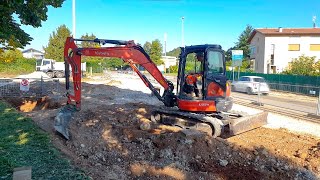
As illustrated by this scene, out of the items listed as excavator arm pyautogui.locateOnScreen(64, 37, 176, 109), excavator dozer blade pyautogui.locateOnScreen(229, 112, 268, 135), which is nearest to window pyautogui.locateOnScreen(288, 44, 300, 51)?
excavator dozer blade pyautogui.locateOnScreen(229, 112, 268, 135)

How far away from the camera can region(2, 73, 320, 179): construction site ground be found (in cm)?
662

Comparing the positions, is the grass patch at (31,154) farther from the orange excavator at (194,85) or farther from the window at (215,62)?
the window at (215,62)

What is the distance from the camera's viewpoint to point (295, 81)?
29.0 metres

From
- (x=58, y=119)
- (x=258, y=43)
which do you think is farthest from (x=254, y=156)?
(x=258, y=43)

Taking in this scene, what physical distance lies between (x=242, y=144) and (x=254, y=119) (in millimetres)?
1870

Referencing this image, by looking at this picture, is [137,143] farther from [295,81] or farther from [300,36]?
[300,36]

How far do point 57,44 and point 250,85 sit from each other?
42.7 m

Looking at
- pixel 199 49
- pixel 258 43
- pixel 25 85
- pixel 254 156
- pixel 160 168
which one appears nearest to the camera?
pixel 160 168

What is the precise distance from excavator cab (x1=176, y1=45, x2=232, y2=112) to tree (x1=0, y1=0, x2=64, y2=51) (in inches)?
169

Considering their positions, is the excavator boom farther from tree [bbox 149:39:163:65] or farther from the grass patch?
tree [bbox 149:39:163:65]

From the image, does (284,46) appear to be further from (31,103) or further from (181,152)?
(181,152)

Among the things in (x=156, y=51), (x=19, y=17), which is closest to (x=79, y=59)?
(x=19, y=17)

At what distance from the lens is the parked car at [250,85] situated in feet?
85.3

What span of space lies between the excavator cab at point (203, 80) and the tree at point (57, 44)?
50743 millimetres
